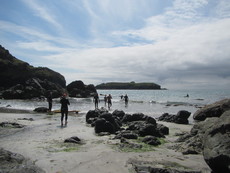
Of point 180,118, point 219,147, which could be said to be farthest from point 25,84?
point 219,147

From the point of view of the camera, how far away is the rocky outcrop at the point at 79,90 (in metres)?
87.6

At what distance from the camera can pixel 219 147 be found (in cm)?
580

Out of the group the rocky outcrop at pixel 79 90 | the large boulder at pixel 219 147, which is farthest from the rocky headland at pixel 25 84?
the large boulder at pixel 219 147

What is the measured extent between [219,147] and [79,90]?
3371 inches

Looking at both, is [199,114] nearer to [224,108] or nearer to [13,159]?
[224,108]

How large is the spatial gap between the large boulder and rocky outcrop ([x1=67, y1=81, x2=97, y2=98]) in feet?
268

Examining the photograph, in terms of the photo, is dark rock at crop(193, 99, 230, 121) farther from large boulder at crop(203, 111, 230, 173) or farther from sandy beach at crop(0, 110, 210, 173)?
large boulder at crop(203, 111, 230, 173)

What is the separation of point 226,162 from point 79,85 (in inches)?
3639

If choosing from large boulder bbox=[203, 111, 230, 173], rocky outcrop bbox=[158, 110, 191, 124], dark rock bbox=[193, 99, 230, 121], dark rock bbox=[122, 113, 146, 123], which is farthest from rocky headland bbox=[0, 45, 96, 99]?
large boulder bbox=[203, 111, 230, 173]

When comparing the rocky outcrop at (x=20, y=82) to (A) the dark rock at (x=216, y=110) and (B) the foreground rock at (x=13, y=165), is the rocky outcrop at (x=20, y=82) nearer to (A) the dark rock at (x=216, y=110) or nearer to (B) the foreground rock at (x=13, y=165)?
(A) the dark rock at (x=216, y=110)

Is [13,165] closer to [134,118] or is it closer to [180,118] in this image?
[134,118]

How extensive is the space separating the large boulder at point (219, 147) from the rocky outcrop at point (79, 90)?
81717 millimetres

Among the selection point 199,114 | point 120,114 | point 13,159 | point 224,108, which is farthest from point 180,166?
point 120,114

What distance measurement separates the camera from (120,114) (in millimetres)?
21875
